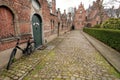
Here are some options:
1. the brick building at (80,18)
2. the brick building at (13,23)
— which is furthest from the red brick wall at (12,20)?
the brick building at (80,18)

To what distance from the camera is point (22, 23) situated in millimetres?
7086

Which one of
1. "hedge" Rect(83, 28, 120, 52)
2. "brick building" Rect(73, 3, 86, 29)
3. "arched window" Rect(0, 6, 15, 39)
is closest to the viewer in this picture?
"arched window" Rect(0, 6, 15, 39)

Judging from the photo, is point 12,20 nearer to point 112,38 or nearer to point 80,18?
point 112,38

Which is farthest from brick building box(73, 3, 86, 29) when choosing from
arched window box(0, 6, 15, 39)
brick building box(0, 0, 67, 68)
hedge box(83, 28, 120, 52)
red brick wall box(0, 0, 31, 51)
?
arched window box(0, 6, 15, 39)

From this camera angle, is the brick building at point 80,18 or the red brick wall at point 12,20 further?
the brick building at point 80,18

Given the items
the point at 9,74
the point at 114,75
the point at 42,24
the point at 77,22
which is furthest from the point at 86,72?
the point at 77,22

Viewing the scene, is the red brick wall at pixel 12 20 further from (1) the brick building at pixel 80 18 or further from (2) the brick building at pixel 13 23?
(1) the brick building at pixel 80 18

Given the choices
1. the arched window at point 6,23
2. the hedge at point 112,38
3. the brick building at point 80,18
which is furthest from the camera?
the brick building at point 80,18

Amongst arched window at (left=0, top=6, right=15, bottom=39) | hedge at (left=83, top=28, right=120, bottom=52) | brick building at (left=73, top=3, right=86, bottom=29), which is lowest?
hedge at (left=83, top=28, right=120, bottom=52)

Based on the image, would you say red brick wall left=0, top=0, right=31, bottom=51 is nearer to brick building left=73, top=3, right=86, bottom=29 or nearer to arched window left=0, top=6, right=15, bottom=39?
arched window left=0, top=6, right=15, bottom=39

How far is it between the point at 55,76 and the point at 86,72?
55.6 inches

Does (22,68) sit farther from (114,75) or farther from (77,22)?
(77,22)

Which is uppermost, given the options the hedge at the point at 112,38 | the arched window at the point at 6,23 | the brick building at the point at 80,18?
the brick building at the point at 80,18

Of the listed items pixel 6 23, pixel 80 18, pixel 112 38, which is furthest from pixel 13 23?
pixel 80 18
